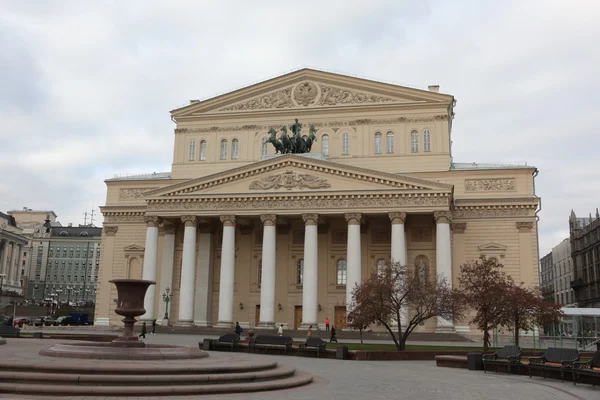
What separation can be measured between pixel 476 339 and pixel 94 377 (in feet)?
116

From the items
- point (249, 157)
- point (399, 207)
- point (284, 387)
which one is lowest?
point (284, 387)

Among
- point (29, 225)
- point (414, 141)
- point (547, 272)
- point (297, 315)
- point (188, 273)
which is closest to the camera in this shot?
point (188, 273)

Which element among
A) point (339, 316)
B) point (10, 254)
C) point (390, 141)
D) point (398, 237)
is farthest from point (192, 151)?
point (10, 254)

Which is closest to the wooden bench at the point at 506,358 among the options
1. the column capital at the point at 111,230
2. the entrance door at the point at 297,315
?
the entrance door at the point at 297,315

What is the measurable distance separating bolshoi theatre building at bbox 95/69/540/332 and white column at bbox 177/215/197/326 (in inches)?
4.1

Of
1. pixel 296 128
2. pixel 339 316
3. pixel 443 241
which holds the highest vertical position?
pixel 296 128

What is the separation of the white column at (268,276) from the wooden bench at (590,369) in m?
28.2

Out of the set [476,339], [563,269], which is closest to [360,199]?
[476,339]

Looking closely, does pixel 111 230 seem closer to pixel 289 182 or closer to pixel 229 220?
pixel 229 220

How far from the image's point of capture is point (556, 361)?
1900 centimetres

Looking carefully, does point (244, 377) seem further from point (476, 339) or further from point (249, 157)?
point (249, 157)

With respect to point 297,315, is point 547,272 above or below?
above

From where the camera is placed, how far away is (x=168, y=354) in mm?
17234

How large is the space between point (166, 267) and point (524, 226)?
90.1 ft
